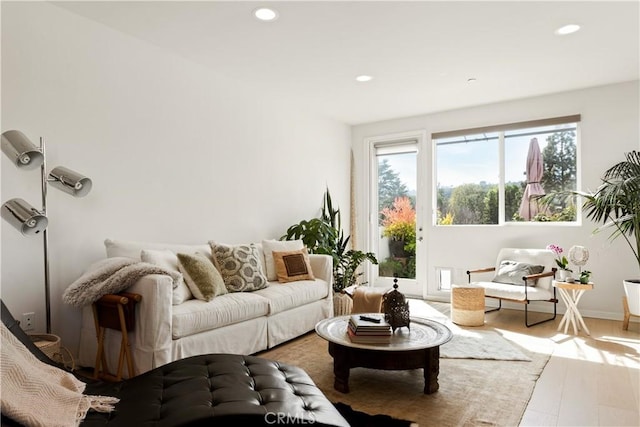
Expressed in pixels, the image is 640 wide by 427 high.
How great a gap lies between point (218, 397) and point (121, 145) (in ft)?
8.41

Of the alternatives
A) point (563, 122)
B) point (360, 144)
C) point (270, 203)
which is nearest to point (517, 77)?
point (563, 122)

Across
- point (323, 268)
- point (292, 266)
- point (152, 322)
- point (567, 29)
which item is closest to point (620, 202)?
point (567, 29)

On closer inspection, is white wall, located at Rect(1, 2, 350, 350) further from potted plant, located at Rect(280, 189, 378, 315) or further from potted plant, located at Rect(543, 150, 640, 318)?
potted plant, located at Rect(543, 150, 640, 318)

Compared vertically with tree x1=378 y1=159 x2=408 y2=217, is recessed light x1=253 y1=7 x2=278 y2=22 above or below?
above

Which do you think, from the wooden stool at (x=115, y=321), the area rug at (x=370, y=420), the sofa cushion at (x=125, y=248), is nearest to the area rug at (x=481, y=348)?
the area rug at (x=370, y=420)

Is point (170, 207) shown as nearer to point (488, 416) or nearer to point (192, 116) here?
point (192, 116)

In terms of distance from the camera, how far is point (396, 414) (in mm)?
2363

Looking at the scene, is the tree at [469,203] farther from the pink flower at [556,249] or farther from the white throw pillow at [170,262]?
the white throw pillow at [170,262]

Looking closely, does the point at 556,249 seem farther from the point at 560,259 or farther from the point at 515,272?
the point at 515,272

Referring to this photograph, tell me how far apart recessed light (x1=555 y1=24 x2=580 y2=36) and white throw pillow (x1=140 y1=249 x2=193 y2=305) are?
3609mm

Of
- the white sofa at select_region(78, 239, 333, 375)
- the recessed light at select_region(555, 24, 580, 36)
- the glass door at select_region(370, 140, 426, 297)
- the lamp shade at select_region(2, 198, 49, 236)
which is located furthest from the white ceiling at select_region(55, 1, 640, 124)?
the white sofa at select_region(78, 239, 333, 375)

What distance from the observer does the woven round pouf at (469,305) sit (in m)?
4.32

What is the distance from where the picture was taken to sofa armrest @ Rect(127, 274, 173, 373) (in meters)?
2.62

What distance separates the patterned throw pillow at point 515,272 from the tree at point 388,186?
1.96 metres
